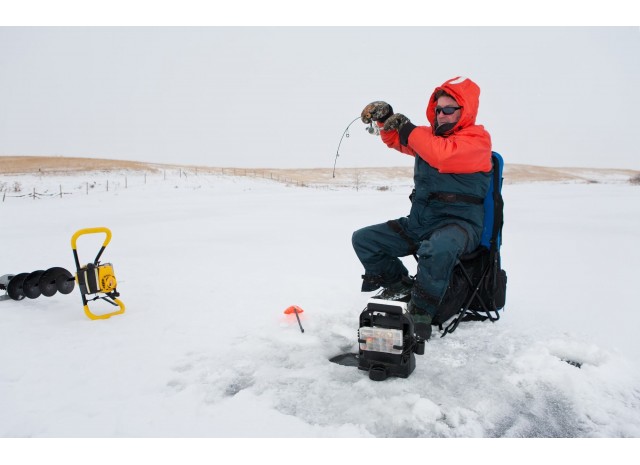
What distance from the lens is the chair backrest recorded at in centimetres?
347

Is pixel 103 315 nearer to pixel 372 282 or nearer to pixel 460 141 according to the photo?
pixel 372 282

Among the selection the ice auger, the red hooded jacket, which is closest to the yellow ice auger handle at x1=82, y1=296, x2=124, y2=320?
the ice auger

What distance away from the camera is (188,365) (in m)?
2.79

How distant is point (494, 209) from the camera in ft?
11.4

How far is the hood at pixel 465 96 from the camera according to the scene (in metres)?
3.30

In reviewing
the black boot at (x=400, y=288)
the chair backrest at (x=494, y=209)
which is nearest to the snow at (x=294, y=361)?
the black boot at (x=400, y=288)

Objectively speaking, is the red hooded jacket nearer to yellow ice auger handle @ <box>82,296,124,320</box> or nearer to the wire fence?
yellow ice auger handle @ <box>82,296,124,320</box>

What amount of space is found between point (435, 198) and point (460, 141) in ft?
1.71

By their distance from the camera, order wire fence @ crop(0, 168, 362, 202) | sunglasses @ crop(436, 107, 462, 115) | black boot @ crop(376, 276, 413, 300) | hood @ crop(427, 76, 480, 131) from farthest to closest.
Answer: wire fence @ crop(0, 168, 362, 202) → black boot @ crop(376, 276, 413, 300) → sunglasses @ crop(436, 107, 462, 115) → hood @ crop(427, 76, 480, 131)

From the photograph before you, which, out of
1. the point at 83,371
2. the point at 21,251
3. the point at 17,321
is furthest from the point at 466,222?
the point at 21,251

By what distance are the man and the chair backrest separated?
0.34ft

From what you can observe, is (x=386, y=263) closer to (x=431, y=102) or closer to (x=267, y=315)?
(x=267, y=315)

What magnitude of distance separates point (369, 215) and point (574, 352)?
992cm

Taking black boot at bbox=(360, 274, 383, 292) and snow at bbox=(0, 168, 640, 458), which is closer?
snow at bbox=(0, 168, 640, 458)
